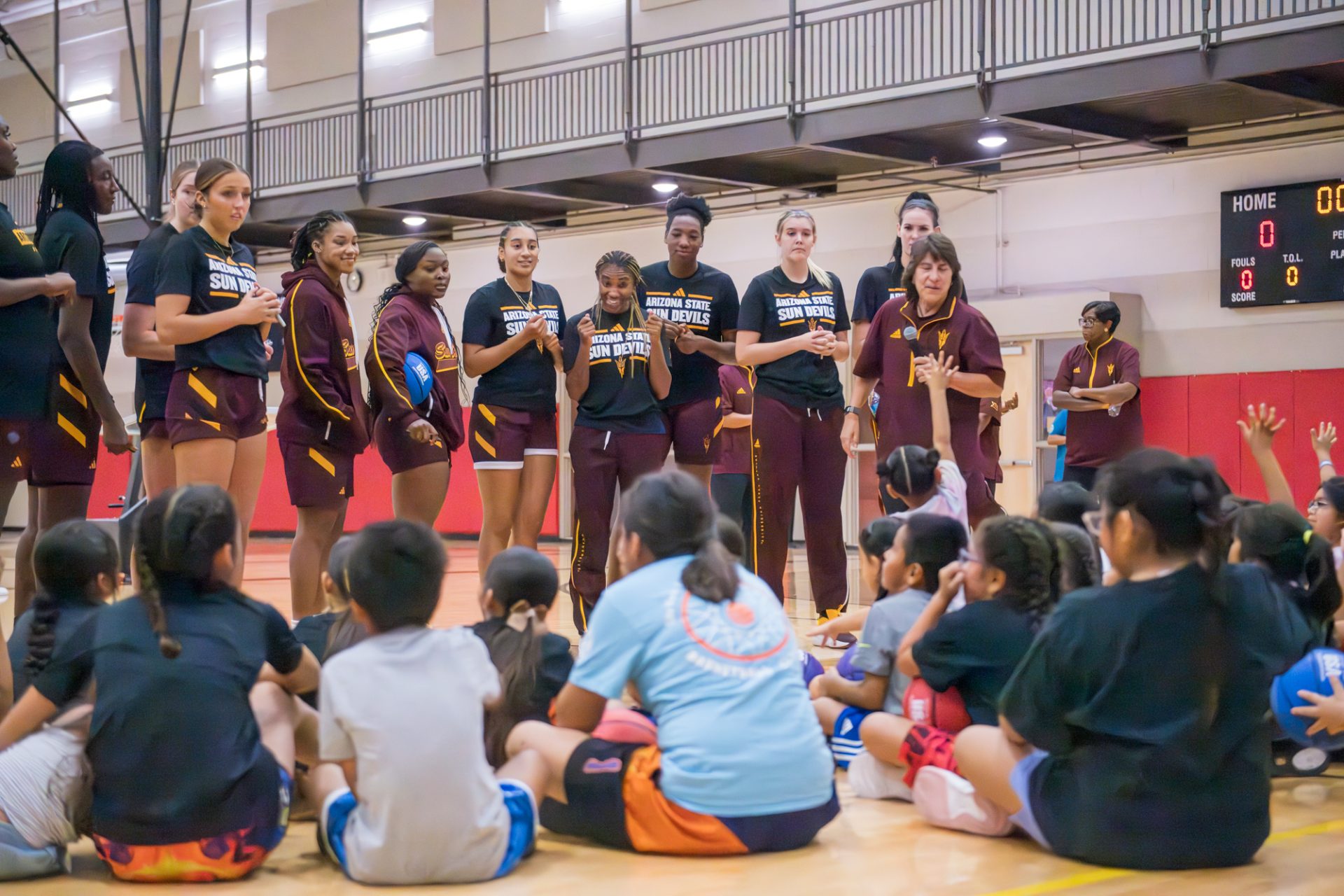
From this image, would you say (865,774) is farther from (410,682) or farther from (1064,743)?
(410,682)

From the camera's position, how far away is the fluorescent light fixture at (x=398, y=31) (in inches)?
703

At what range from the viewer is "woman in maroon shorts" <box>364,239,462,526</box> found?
17.9ft

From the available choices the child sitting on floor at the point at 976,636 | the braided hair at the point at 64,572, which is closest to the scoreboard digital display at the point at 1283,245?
the child sitting on floor at the point at 976,636

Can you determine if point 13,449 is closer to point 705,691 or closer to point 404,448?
point 404,448

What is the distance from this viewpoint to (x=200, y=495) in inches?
108

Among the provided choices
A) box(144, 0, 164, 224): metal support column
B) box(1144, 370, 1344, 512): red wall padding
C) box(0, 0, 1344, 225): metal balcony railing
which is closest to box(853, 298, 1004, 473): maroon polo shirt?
box(0, 0, 1344, 225): metal balcony railing

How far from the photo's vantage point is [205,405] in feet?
15.7

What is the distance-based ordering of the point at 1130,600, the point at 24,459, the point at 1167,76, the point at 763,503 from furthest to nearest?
the point at 1167,76 < the point at 763,503 < the point at 24,459 < the point at 1130,600

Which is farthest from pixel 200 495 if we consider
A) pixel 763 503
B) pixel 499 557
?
pixel 763 503

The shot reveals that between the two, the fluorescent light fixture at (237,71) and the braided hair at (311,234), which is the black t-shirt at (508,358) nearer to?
the braided hair at (311,234)

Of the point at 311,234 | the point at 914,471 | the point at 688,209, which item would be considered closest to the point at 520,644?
the point at 914,471

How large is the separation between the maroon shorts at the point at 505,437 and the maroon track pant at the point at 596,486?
168 millimetres

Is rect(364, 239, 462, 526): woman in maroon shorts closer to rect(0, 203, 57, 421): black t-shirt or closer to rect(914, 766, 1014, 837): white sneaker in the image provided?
rect(0, 203, 57, 421): black t-shirt

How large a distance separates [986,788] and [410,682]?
1.27 m
